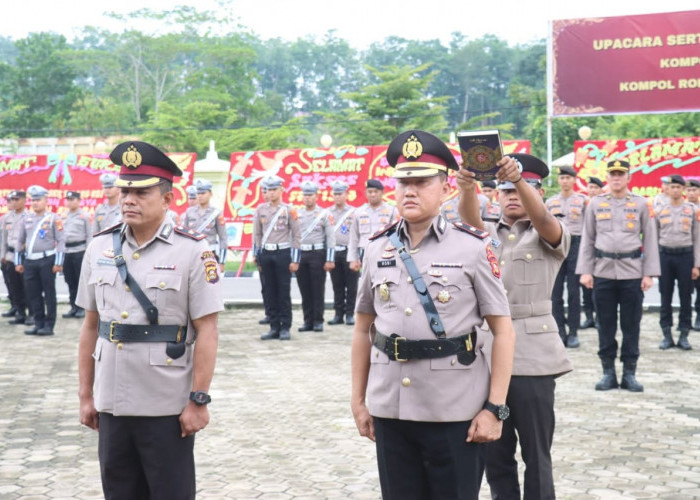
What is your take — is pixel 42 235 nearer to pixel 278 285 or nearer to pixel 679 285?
pixel 278 285

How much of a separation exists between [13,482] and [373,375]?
3116mm

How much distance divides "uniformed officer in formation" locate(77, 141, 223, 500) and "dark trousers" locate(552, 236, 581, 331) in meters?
7.08

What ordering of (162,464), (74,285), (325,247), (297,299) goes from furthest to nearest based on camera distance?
1. (297,299)
2. (74,285)
3. (325,247)
4. (162,464)

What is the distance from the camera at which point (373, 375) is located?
3732mm

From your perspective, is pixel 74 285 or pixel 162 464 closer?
pixel 162 464

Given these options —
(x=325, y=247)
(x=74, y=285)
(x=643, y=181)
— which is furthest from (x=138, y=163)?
(x=643, y=181)

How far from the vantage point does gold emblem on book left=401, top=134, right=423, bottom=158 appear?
3717mm

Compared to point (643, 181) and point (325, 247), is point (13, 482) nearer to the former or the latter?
point (325, 247)

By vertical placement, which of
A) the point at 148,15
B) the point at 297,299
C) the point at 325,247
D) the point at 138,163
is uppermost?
the point at 148,15

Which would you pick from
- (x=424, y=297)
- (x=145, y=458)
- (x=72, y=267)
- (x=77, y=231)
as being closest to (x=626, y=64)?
(x=77, y=231)

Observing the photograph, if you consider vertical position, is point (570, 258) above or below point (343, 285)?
above

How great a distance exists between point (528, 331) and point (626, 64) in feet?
62.7

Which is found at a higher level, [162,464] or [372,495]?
[162,464]

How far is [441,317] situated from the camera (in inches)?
140
